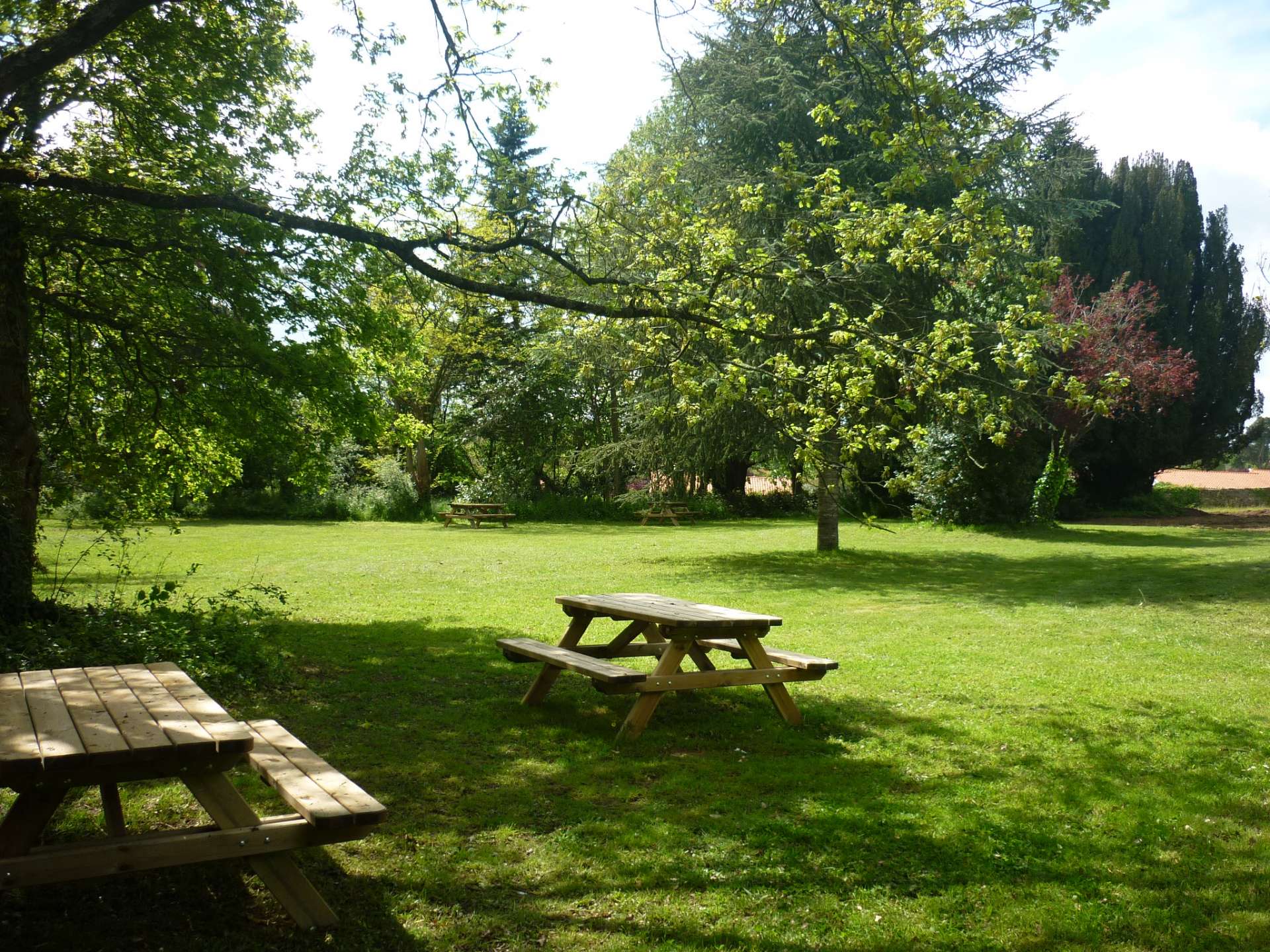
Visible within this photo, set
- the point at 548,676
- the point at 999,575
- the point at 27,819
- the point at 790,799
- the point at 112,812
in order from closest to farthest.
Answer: the point at 27,819 → the point at 112,812 → the point at 790,799 → the point at 548,676 → the point at 999,575

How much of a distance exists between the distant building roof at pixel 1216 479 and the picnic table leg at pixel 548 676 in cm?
3804

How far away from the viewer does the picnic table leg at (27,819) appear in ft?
10.6

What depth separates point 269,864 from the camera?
357cm

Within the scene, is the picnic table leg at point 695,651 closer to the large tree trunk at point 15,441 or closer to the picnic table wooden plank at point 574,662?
the picnic table wooden plank at point 574,662

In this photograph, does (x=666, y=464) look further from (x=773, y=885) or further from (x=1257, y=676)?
A: (x=773, y=885)

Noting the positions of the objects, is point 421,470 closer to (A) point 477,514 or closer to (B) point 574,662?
(A) point 477,514

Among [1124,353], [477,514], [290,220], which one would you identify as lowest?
[477,514]

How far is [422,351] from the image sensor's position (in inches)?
427

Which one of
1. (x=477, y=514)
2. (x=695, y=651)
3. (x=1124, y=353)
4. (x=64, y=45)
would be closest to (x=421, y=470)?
(x=477, y=514)

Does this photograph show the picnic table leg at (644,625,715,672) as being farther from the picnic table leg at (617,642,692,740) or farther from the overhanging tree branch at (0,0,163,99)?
the overhanging tree branch at (0,0,163,99)

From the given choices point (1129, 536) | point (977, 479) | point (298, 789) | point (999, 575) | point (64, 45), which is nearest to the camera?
point (298, 789)

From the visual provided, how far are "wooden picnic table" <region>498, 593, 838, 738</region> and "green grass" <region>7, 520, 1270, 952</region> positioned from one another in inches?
9.7

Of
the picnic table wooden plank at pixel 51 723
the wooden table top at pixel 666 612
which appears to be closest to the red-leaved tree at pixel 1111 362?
the wooden table top at pixel 666 612

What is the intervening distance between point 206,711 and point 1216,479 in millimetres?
50258
